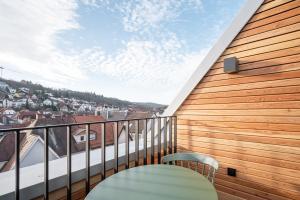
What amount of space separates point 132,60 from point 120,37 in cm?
69

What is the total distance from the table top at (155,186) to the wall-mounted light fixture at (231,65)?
1.85m

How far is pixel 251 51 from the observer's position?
2580 millimetres

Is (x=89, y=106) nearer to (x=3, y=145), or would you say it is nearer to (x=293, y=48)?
(x=3, y=145)

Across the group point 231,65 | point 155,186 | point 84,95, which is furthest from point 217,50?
point 155,186

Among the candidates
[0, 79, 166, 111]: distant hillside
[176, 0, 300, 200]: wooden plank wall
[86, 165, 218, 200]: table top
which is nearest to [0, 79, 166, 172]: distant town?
[0, 79, 166, 111]: distant hillside

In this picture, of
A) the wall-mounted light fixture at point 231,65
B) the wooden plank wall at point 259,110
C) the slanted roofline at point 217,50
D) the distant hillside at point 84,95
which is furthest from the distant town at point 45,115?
the wall-mounted light fixture at point 231,65

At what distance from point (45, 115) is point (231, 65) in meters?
2.54

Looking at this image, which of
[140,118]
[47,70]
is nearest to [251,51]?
[140,118]

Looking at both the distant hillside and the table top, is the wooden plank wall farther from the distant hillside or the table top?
the table top

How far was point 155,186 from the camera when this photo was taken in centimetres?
124

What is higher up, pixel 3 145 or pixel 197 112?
pixel 197 112

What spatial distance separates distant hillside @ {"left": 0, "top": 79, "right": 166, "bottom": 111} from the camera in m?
1.94

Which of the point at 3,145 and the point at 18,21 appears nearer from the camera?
the point at 3,145

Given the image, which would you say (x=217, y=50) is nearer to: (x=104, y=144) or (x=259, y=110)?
(x=259, y=110)
